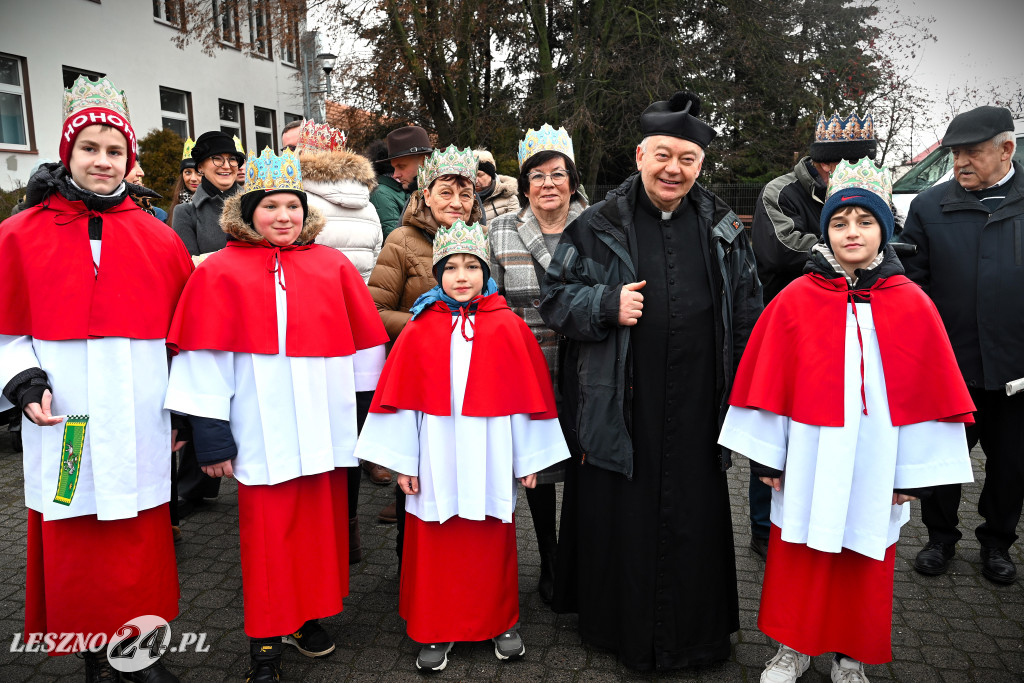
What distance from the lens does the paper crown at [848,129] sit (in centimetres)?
421

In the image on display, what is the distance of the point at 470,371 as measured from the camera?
335cm

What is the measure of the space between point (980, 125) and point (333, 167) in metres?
3.86

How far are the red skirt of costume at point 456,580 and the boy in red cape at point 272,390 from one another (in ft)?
1.27

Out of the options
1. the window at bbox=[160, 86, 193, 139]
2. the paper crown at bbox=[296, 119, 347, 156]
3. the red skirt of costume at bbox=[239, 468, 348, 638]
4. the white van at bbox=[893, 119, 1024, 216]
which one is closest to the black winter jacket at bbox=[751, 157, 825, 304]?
the red skirt of costume at bbox=[239, 468, 348, 638]

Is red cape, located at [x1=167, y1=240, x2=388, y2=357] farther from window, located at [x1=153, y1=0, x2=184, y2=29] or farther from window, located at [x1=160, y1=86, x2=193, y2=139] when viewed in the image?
window, located at [x1=160, y1=86, x2=193, y2=139]

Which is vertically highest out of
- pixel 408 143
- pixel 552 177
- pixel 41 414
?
pixel 408 143

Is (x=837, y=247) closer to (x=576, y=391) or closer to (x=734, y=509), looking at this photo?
(x=576, y=391)

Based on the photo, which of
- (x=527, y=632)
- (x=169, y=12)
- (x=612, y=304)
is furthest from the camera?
(x=169, y=12)

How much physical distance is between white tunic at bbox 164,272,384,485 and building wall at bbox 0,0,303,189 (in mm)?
12021

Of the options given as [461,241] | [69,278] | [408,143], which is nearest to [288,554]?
[69,278]

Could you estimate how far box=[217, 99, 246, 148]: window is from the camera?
21844mm

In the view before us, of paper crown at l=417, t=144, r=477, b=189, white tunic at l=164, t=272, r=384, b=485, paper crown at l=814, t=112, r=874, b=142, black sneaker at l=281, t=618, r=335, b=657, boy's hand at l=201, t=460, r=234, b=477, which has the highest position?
paper crown at l=814, t=112, r=874, b=142

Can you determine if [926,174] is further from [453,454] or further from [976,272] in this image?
[453,454]

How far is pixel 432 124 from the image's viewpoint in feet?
56.0
